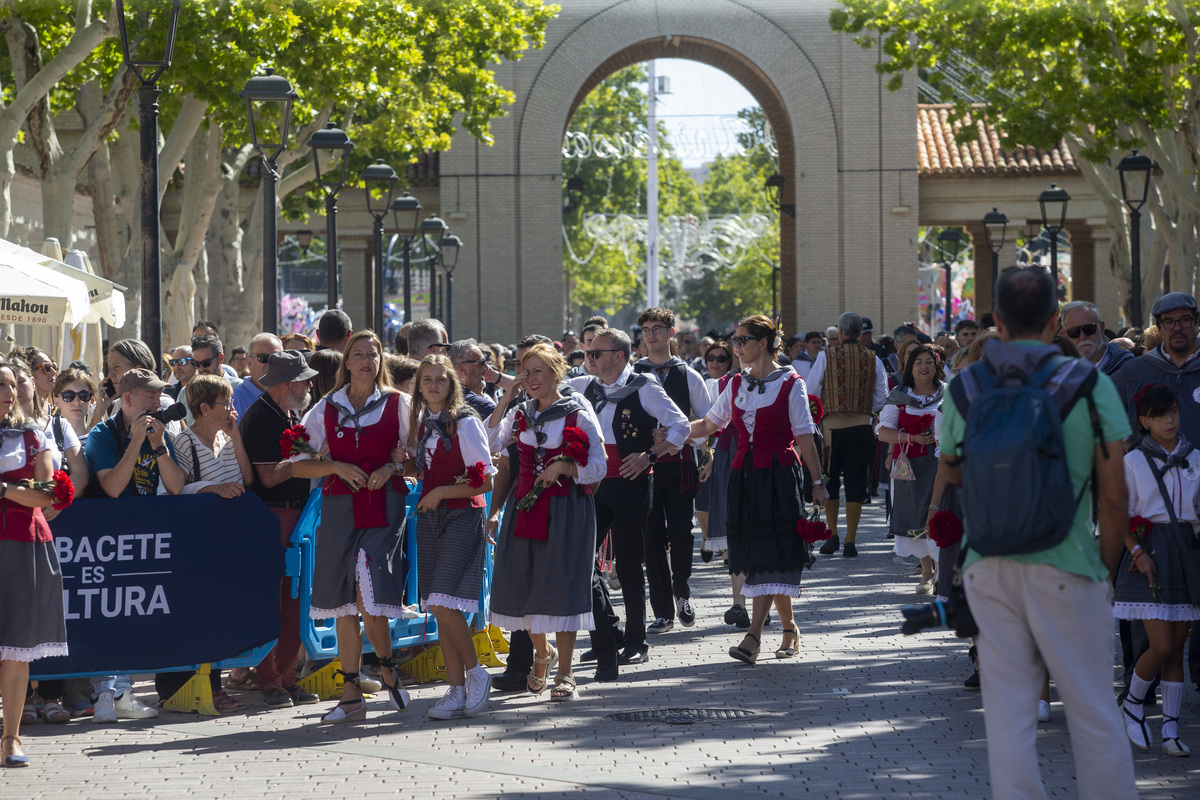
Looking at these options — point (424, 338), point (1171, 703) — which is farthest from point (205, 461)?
point (1171, 703)

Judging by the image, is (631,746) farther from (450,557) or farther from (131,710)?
(131,710)

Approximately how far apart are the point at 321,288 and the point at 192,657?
89.4 meters

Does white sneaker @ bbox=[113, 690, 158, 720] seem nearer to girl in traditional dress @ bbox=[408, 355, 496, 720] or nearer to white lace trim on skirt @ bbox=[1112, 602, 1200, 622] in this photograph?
girl in traditional dress @ bbox=[408, 355, 496, 720]

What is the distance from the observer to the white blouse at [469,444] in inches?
300

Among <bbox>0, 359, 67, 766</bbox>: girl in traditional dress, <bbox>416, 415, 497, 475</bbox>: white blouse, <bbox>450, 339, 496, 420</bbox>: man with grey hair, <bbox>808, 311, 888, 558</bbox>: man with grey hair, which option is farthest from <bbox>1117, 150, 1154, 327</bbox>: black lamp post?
<bbox>0, 359, 67, 766</bbox>: girl in traditional dress

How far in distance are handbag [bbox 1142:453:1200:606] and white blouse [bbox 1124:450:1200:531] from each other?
0.06 feet

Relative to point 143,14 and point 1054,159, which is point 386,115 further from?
point 1054,159

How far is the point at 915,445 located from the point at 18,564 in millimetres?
6741

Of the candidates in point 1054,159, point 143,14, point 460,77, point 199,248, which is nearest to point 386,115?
point 460,77

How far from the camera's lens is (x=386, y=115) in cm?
2711

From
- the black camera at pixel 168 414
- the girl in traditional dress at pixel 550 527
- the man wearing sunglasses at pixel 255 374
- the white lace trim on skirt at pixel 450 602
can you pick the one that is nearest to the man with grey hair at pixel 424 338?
the man wearing sunglasses at pixel 255 374

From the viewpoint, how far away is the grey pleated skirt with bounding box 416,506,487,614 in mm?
7625

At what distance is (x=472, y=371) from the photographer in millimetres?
10297

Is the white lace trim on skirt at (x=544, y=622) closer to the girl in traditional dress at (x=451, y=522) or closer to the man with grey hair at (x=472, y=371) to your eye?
the girl in traditional dress at (x=451, y=522)
